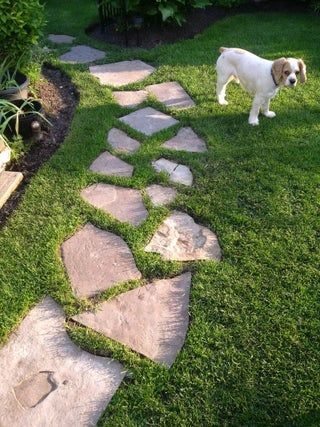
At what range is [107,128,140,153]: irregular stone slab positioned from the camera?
4.13m

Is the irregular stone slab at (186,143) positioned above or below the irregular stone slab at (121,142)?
below

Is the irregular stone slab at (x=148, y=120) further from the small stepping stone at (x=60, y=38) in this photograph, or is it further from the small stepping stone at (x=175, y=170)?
the small stepping stone at (x=60, y=38)

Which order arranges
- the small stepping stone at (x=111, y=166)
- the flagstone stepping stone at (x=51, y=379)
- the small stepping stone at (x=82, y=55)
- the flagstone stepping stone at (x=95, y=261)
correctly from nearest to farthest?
the flagstone stepping stone at (x=51, y=379)
the flagstone stepping stone at (x=95, y=261)
the small stepping stone at (x=111, y=166)
the small stepping stone at (x=82, y=55)

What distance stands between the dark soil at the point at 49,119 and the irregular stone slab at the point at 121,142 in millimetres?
507

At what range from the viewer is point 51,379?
2.37 m

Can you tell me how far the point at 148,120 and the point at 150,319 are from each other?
2.51 m

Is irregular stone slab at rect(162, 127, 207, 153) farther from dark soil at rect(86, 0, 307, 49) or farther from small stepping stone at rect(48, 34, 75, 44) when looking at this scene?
small stepping stone at rect(48, 34, 75, 44)

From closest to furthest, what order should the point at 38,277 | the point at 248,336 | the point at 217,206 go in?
1. the point at 248,336
2. the point at 38,277
3. the point at 217,206

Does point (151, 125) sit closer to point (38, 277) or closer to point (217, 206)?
point (217, 206)

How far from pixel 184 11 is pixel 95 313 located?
5.52 m

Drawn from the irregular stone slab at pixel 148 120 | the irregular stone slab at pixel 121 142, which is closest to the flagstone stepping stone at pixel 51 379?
the irregular stone slab at pixel 121 142

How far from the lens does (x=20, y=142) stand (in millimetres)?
4043

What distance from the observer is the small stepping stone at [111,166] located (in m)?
3.83

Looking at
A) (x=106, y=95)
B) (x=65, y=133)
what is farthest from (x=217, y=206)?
(x=106, y=95)
